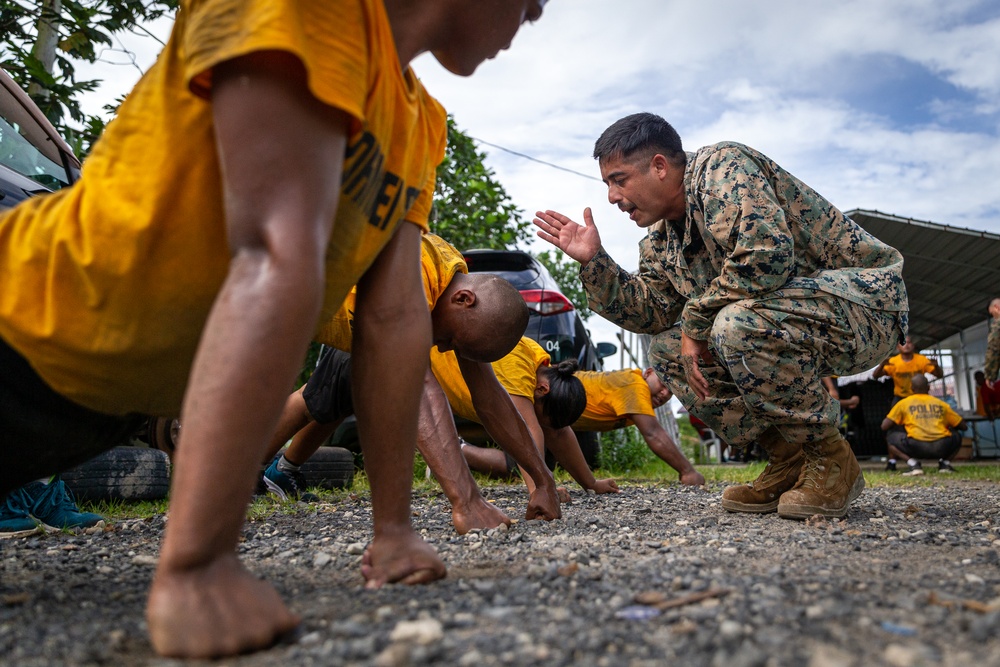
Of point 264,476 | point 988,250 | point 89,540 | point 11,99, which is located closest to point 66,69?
point 11,99

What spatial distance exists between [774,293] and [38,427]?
256 cm

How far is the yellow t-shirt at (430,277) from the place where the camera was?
122 inches

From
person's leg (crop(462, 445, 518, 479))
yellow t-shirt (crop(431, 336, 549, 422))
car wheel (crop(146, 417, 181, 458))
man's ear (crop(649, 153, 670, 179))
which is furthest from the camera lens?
person's leg (crop(462, 445, 518, 479))

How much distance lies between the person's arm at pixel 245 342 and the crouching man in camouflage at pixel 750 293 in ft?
7.05

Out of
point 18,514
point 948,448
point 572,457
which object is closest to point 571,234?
point 572,457

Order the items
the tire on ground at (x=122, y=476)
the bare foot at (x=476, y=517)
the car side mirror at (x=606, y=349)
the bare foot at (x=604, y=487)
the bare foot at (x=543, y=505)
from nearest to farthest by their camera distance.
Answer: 1. the bare foot at (x=476, y=517)
2. the bare foot at (x=543, y=505)
3. the tire on ground at (x=122, y=476)
4. the bare foot at (x=604, y=487)
5. the car side mirror at (x=606, y=349)

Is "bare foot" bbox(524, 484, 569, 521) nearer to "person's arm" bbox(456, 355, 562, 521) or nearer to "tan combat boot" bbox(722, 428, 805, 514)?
"person's arm" bbox(456, 355, 562, 521)

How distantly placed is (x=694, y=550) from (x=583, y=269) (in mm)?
1782

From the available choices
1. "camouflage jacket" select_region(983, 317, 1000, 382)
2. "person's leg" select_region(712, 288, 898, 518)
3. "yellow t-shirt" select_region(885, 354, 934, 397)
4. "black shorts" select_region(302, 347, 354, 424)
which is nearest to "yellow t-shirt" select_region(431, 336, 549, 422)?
"black shorts" select_region(302, 347, 354, 424)

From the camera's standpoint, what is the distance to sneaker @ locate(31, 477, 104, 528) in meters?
3.09

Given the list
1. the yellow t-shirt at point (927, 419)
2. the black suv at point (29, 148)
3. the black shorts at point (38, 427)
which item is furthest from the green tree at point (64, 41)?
the yellow t-shirt at point (927, 419)

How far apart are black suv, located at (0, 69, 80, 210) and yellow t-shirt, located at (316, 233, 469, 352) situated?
1376mm

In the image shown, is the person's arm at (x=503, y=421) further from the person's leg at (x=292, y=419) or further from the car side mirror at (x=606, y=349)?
the car side mirror at (x=606, y=349)

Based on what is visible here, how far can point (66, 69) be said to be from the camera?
559 centimetres
